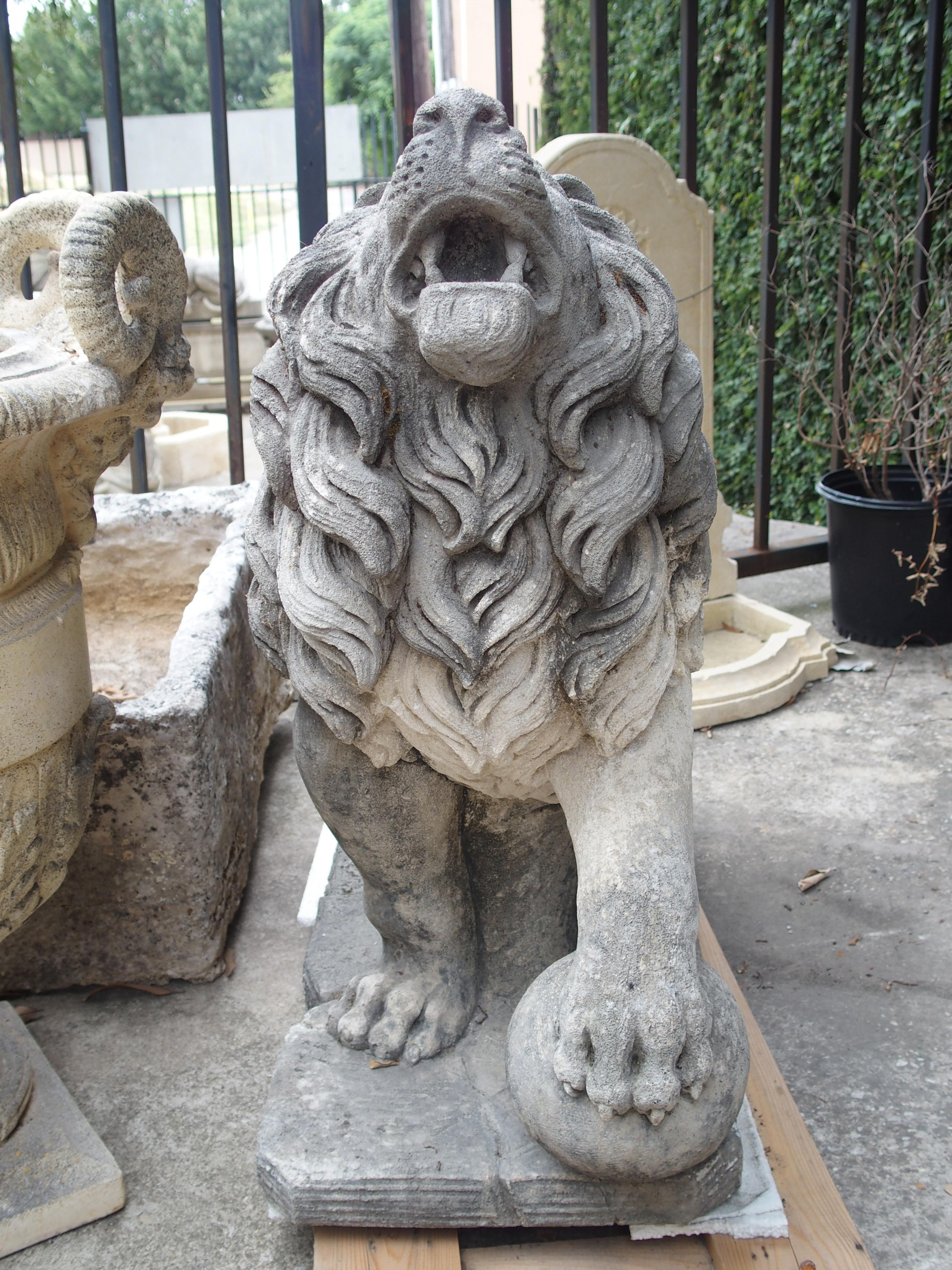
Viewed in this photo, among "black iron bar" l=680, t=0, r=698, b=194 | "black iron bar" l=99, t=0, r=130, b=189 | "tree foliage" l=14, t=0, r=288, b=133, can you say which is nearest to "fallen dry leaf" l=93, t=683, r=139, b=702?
"black iron bar" l=99, t=0, r=130, b=189

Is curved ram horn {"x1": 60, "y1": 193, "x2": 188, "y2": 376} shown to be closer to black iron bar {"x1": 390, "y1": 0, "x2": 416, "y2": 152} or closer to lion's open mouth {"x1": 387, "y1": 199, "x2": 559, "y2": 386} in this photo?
lion's open mouth {"x1": 387, "y1": 199, "x2": 559, "y2": 386}

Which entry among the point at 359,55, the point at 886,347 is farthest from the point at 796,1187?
the point at 359,55

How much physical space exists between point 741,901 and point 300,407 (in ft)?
5.11

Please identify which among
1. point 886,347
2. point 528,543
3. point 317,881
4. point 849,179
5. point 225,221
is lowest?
point 317,881

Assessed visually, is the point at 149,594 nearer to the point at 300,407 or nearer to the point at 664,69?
the point at 300,407

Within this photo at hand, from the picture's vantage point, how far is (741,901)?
249 centimetres

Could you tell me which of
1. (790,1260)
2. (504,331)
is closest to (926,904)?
(790,1260)

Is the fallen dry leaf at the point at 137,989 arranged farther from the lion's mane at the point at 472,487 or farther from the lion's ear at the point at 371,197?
the lion's ear at the point at 371,197

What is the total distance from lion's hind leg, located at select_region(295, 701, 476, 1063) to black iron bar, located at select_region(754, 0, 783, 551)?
258cm

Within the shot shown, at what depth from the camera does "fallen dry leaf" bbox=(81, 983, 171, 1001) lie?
7.14 feet

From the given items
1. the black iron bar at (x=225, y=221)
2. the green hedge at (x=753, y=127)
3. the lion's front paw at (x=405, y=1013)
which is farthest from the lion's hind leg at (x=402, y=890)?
the green hedge at (x=753, y=127)

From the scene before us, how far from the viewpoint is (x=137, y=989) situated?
2.19 metres

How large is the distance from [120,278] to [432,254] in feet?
2.31

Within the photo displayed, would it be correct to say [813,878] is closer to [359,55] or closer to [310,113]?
[310,113]
